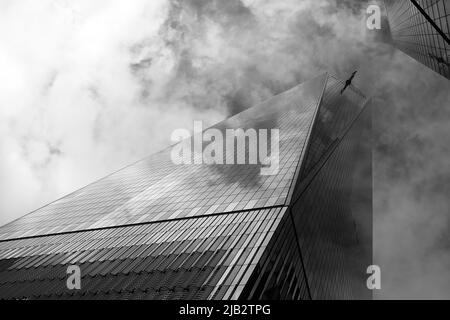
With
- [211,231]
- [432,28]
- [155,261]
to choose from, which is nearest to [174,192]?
[211,231]

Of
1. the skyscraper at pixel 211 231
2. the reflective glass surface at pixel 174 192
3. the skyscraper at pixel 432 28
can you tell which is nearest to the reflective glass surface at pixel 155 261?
the skyscraper at pixel 211 231

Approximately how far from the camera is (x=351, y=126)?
121 meters

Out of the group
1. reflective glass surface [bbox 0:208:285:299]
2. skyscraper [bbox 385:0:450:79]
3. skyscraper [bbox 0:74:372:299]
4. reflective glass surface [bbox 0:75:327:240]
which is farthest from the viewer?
reflective glass surface [bbox 0:75:327:240]

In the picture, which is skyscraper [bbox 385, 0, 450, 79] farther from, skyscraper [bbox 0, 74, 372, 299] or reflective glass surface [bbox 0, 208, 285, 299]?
reflective glass surface [bbox 0, 208, 285, 299]

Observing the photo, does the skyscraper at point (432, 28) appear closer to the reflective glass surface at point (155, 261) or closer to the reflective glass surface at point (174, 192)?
the reflective glass surface at point (174, 192)

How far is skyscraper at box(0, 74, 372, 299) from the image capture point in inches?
1519

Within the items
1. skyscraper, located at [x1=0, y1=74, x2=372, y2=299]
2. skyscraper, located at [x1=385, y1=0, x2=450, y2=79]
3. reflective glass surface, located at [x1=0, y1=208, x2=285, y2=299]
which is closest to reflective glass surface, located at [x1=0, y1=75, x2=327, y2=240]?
skyscraper, located at [x1=0, y1=74, x2=372, y2=299]

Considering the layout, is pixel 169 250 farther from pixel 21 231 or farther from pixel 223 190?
pixel 21 231

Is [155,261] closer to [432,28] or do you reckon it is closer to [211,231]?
[211,231]

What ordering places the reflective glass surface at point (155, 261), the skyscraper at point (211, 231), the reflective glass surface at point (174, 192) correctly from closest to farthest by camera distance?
the reflective glass surface at point (155, 261) → the skyscraper at point (211, 231) → the reflective glass surface at point (174, 192)

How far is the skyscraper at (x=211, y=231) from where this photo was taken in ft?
127

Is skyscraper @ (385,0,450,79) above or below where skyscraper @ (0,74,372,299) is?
above

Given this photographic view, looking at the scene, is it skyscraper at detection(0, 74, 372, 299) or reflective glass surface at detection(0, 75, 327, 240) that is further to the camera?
reflective glass surface at detection(0, 75, 327, 240)
